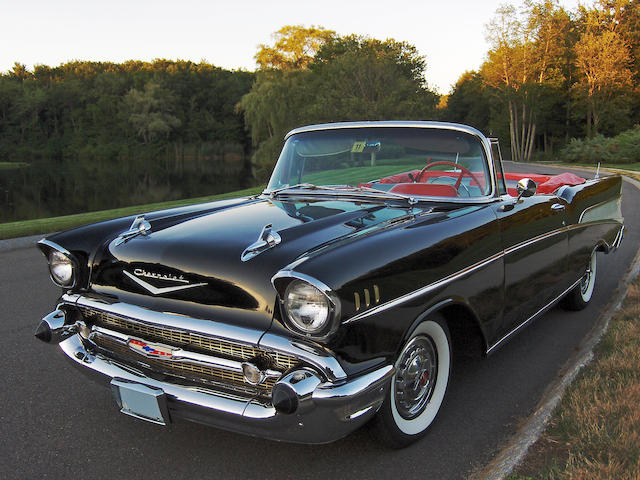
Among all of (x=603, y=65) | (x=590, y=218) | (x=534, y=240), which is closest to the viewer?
(x=534, y=240)

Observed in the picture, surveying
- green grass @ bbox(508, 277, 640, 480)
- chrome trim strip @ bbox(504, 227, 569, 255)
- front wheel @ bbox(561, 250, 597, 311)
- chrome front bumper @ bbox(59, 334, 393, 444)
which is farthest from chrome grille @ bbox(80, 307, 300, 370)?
front wheel @ bbox(561, 250, 597, 311)

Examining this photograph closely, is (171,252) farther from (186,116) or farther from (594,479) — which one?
(186,116)

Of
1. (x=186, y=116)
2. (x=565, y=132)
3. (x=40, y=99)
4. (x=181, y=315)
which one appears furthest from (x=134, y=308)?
(x=40, y=99)

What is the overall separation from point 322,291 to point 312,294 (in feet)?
0.22

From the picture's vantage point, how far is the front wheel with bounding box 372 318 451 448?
2539 mm

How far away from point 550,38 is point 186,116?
5714 cm

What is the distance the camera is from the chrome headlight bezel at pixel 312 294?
2.15 m

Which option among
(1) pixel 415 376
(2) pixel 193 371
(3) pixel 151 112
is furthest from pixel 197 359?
(3) pixel 151 112

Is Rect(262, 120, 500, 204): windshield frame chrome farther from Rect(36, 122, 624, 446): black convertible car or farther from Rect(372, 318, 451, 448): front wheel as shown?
Rect(372, 318, 451, 448): front wheel

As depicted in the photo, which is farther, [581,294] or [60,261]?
[581,294]

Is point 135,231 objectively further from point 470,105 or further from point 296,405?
point 470,105

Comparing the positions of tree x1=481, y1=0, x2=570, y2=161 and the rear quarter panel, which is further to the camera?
tree x1=481, y1=0, x2=570, y2=161

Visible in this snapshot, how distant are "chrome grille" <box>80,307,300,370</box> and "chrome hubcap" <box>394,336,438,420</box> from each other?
23.4 inches

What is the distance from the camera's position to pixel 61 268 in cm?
296
